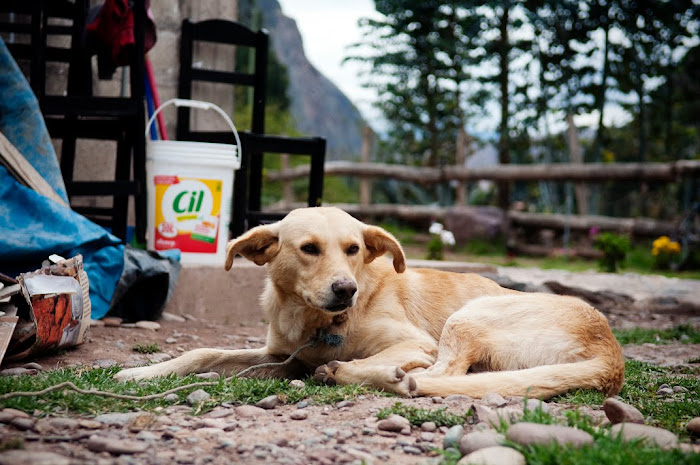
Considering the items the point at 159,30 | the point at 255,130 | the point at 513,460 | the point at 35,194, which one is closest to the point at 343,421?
the point at 513,460

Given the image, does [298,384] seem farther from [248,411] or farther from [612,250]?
[612,250]

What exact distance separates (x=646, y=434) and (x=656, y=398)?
1.04 metres

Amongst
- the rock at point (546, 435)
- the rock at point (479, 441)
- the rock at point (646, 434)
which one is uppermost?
the rock at point (546, 435)

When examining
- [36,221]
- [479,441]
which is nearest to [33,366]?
[36,221]

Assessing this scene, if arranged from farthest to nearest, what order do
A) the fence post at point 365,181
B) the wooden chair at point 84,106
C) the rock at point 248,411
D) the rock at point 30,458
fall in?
the fence post at point 365,181, the wooden chair at point 84,106, the rock at point 248,411, the rock at point 30,458

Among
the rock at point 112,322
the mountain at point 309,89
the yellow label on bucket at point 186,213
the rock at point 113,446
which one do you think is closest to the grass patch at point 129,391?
the rock at point 113,446

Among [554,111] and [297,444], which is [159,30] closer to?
[297,444]

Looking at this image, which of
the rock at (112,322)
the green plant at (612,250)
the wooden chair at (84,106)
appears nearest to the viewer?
the rock at (112,322)

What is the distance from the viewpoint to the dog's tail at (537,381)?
115 inches

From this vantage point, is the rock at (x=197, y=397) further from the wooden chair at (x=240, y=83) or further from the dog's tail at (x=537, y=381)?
the wooden chair at (x=240, y=83)

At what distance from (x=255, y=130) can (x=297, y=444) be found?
482 centimetres

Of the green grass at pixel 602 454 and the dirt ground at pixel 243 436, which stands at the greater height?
the green grass at pixel 602 454

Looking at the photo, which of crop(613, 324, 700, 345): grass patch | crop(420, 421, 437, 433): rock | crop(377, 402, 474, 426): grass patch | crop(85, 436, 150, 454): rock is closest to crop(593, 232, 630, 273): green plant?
crop(613, 324, 700, 345): grass patch

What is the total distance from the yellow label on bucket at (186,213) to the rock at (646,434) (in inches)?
141
